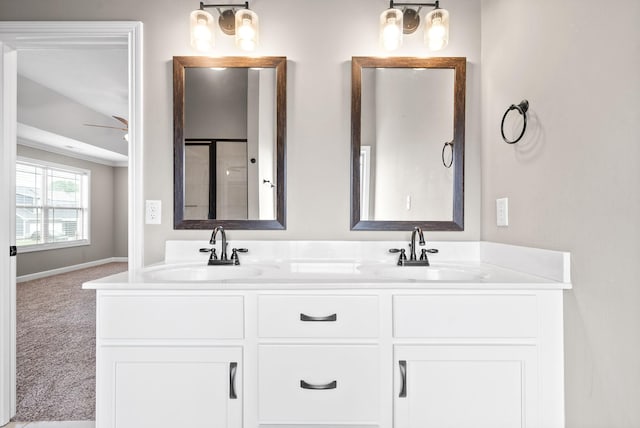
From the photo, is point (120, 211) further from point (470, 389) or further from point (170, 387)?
point (470, 389)

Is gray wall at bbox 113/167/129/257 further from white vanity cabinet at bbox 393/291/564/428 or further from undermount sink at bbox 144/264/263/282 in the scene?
white vanity cabinet at bbox 393/291/564/428

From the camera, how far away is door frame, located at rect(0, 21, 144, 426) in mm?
1688

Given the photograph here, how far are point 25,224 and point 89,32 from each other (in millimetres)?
5096

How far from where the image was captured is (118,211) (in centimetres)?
738

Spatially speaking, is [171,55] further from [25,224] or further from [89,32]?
[25,224]

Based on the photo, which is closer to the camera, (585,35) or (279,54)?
(585,35)

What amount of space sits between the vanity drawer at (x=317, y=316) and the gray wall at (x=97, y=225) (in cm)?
595

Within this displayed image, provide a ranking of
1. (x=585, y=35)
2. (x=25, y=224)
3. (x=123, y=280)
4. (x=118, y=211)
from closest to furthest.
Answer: (x=585, y=35), (x=123, y=280), (x=25, y=224), (x=118, y=211)

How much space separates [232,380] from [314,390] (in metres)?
0.28

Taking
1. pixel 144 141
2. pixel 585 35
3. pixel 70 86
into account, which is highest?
pixel 70 86

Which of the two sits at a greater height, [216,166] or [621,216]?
[216,166]

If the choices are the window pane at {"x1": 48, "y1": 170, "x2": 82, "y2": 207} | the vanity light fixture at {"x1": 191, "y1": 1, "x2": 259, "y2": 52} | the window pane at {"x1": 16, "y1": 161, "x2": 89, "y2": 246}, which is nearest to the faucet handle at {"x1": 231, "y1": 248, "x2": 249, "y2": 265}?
the vanity light fixture at {"x1": 191, "y1": 1, "x2": 259, "y2": 52}

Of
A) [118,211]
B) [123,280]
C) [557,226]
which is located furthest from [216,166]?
[118,211]

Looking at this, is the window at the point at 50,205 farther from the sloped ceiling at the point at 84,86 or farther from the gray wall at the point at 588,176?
the gray wall at the point at 588,176
